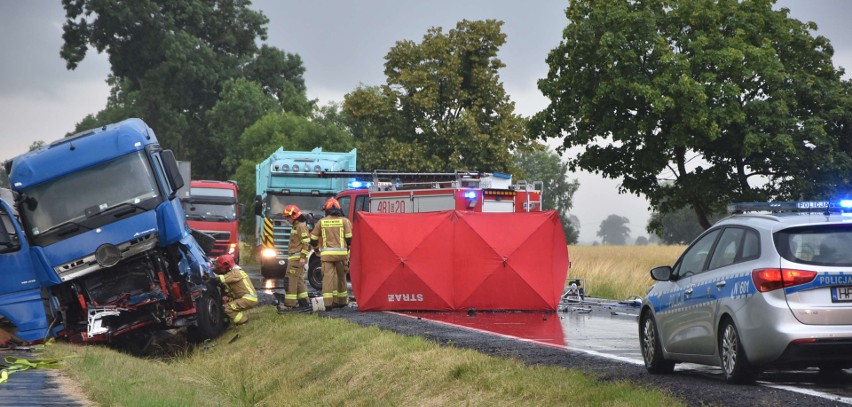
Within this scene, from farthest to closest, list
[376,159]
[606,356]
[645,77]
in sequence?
[376,159], [645,77], [606,356]

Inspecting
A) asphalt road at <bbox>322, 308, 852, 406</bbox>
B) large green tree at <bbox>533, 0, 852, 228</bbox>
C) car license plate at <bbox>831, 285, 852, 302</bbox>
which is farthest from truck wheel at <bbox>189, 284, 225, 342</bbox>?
large green tree at <bbox>533, 0, 852, 228</bbox>

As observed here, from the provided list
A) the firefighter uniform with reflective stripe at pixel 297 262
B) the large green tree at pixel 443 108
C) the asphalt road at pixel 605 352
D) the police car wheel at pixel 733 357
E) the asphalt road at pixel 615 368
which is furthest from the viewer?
the large green tree at pixel 443 108

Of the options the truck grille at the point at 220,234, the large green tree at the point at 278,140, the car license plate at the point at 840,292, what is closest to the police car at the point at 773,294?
the car license plate at the point at 840,292

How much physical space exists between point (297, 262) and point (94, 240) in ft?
15.1

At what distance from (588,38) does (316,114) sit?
47.9 meters

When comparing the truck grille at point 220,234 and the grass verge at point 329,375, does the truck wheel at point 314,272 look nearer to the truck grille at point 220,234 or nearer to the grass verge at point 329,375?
the grass verge at point 329,375

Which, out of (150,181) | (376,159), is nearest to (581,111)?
(376,159)

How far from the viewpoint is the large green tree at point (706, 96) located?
38.0 meters

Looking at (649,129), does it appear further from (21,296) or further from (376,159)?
(21,296)

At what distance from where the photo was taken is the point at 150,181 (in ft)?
63.2

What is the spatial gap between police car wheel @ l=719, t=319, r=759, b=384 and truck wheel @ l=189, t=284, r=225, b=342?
1116cm

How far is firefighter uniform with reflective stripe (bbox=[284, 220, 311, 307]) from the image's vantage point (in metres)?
22.5

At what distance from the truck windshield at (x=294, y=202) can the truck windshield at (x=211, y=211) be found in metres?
8.14

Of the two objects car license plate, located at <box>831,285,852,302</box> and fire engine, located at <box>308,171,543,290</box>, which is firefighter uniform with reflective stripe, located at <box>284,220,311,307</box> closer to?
fire engine, located at <box>308,171,543,290</box>
